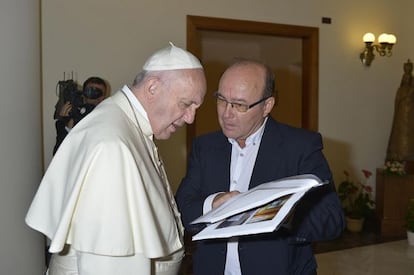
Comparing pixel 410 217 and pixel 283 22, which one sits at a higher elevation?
pixel 283 22

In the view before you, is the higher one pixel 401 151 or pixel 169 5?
pixel 169 5

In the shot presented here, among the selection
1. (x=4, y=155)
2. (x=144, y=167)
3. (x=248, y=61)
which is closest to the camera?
(x=144, y=167)

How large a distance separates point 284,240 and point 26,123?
159 cm

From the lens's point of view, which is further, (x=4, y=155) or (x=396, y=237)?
(x=396, y=237)

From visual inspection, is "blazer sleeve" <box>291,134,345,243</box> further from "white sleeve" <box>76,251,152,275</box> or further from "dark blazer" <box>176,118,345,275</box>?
"white sleeve" <box>76,251,152,275</box>

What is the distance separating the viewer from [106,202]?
1143 millimetres

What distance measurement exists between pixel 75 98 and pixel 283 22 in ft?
8.51

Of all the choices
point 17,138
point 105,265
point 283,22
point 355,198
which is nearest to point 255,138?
point 105,265

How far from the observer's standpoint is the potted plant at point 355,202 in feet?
16.7

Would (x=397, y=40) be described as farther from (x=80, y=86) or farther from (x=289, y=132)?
(x=289, y=132)

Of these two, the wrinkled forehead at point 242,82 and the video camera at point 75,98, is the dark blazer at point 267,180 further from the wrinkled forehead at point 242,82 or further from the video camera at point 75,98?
the video camera at point 75,98

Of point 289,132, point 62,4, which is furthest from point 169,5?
point 289,132

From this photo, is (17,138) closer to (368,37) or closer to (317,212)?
(317,212)

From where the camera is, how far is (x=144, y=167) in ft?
4.16
